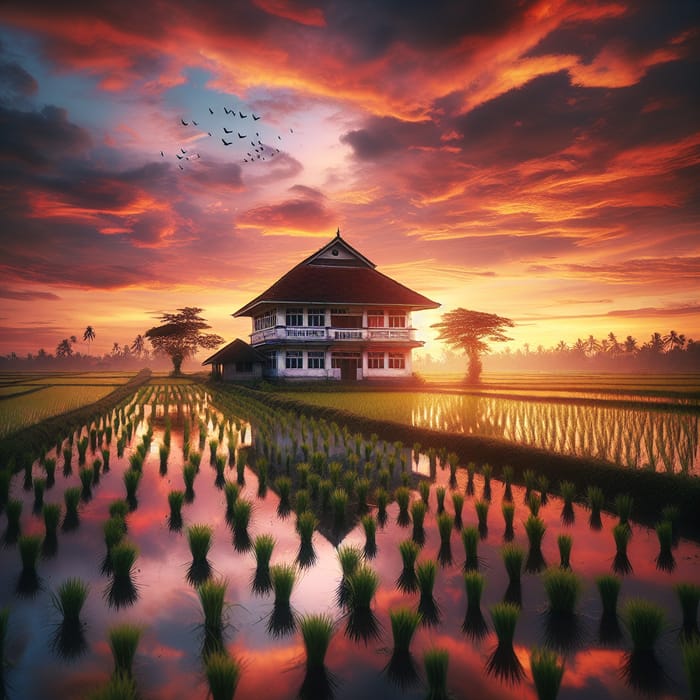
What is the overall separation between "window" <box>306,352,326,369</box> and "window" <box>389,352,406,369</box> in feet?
17.9

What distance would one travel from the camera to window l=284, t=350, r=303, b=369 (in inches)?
1619

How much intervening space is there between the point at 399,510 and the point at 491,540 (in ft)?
6.46

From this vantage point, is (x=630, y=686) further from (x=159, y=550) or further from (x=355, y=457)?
(x=355, y=457)

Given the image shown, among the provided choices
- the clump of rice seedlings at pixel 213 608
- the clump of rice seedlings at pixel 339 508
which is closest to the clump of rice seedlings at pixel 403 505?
the clump of rice seedlings at pixel 339 508

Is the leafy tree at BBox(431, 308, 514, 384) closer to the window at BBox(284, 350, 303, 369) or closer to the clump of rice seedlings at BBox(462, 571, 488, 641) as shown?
the window at BBox(284, 350, 303, 369)

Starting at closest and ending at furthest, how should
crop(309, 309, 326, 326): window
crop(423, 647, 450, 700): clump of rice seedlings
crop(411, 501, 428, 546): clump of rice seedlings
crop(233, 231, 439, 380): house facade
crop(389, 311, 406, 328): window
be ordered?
1. crop(423, 647, 450, 700): clump of rice seedlings
2. crop(411, 501, 428, 546): clump of rice seedlings
3. crop(233, 231, 439, 380): house facade
4. crop(309, 309, 326, 326): window
5. crop(389, 311, 406, 328): window

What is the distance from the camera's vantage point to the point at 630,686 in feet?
14.4

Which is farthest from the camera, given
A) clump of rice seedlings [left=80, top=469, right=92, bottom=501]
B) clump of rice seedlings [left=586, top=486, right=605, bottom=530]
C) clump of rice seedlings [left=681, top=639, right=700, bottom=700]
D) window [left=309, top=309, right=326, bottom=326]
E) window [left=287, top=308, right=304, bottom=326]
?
window [left=309, top=309, right=326, bottom=326]

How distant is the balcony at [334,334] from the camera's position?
3969cm

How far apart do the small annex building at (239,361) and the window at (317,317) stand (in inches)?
197

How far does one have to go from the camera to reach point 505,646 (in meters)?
4.79

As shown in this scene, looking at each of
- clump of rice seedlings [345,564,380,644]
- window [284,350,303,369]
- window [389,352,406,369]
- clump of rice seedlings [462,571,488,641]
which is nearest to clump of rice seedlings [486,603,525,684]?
clump of rice seedlings [462,571,488,641]

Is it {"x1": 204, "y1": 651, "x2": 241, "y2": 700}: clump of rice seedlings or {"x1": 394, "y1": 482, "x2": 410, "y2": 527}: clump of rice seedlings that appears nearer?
{"x1": 204, "y1": 651, "x2": 241, "y2": 700}: clump of rice seedlings

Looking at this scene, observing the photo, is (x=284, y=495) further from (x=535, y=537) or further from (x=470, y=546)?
(x=535, y=537)
